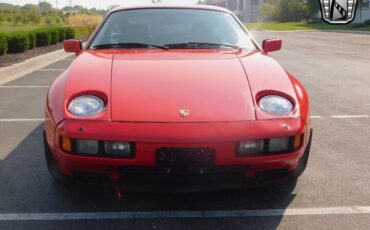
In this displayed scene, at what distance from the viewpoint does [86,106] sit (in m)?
2.88

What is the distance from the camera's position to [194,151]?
265 cm

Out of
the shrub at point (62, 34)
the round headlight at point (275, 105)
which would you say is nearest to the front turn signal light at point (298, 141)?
the round headlight at point (275, 105)

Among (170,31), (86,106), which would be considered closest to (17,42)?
(170,31)

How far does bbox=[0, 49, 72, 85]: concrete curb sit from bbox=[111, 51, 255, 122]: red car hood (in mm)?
6771

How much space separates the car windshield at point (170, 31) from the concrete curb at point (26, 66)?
5858mm

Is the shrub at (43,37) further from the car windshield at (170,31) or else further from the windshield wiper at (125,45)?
the windshield wiper at (125,45)

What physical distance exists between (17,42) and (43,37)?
11.9 ft

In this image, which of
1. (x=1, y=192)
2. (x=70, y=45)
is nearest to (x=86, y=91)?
(x=1, y=192)

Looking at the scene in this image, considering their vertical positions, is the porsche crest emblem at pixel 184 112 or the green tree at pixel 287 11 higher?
the green tree at pixel 287 11

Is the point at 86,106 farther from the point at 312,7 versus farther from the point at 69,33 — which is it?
the point at 312,7

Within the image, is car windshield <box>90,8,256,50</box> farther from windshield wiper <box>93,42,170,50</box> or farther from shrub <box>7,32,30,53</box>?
shrub <box>7,32,30,53</box>

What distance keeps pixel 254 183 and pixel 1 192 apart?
1988 millimetres

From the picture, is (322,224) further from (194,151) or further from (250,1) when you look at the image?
(250,1)

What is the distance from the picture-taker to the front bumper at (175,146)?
264cm
